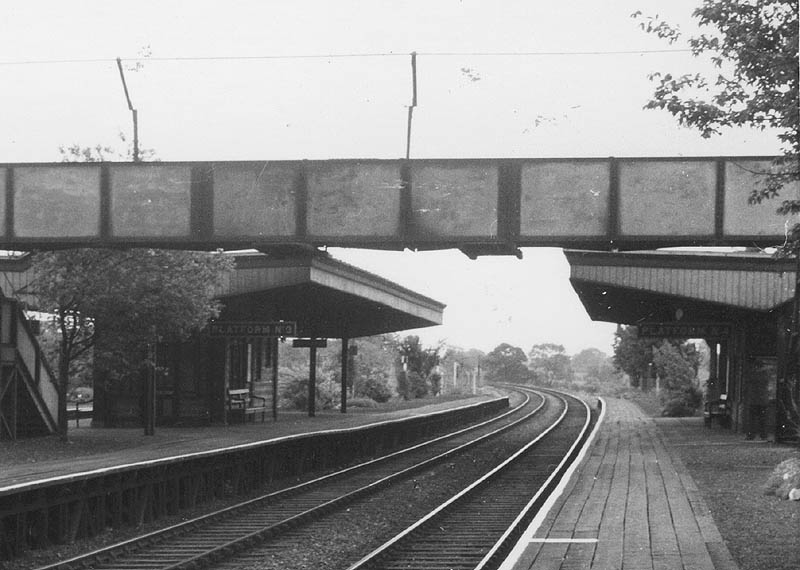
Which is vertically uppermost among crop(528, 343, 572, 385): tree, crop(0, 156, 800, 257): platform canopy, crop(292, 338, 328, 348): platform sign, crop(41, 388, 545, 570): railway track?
crop(0, 156, 800, 257): platform canopy

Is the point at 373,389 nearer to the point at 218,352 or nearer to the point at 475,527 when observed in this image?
the point at 218,352

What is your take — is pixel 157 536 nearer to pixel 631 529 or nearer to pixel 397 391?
pixel 631 529

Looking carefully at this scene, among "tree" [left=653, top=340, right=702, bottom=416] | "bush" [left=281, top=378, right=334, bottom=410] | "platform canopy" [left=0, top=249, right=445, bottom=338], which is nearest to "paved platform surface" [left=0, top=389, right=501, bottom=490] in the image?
"platform canopy" [left=0, top=249, right=445, bottom=338]

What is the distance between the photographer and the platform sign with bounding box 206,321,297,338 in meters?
31.2

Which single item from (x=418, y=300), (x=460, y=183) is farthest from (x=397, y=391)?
(x=460, y=183)

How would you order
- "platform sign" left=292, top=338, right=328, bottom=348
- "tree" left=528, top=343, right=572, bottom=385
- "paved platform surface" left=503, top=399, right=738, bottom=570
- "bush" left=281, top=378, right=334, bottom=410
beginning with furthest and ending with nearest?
"tree" left=528, top=343, right=572, bottom=385 < "bush" left=281, top=378, right=334, bottom=410 < "platform sign" left=292, top=338, right=328, bottom=348 < "paved platform surface" left=503, top=399, right=738, bottom=570

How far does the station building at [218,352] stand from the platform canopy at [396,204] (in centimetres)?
511

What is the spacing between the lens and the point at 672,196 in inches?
842

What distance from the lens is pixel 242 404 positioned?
117 ft

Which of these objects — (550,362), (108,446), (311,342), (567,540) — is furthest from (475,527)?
(550,362)

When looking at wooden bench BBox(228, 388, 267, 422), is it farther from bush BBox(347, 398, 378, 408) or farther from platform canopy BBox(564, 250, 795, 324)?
bush BBox(347, 398, 378, 408)

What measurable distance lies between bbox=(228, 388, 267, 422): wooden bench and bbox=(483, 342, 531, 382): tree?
4206 inches

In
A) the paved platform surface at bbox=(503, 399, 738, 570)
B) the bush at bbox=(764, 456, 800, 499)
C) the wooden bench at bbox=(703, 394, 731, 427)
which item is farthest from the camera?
the wooden bench at bbox=(703, 394, 731, 427)

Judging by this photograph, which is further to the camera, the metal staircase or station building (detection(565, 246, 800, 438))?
station building (detection(565, 246, 800, 438))
